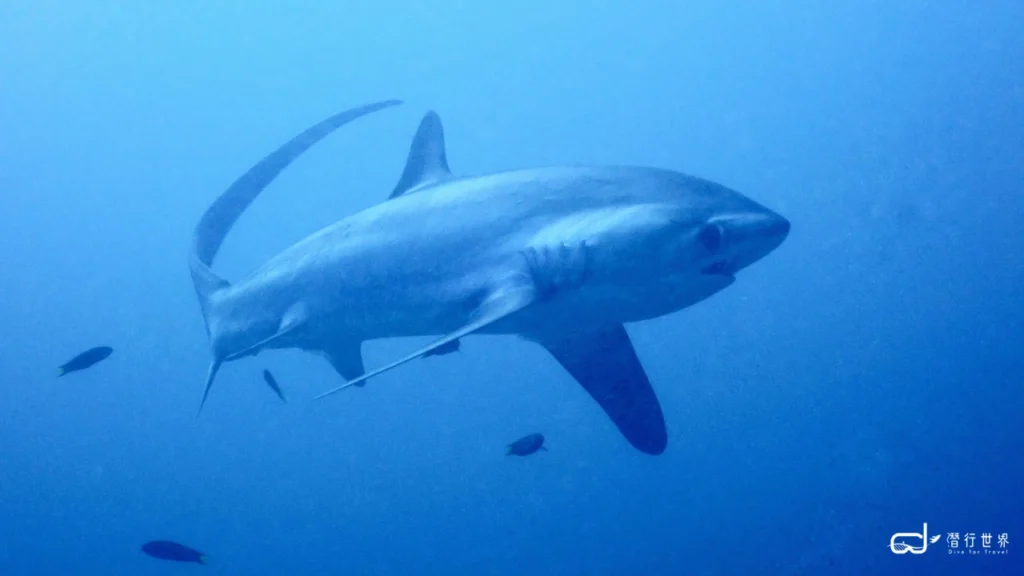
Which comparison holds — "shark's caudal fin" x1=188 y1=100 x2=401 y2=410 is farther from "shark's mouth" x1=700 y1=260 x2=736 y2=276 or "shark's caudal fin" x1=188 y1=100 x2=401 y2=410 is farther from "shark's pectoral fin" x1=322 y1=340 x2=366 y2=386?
"shark's mouth" x1=700 y1=260 x2=736 y2=276

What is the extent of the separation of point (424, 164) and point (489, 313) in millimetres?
1477

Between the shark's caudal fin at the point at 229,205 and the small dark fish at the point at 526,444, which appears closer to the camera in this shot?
the shark's caudal fin at the point at 229,205

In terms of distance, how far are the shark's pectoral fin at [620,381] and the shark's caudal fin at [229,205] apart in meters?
2.13

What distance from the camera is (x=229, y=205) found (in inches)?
211

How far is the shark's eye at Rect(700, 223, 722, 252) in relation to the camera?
3.23 m

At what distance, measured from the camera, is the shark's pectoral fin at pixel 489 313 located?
3154 millimetres

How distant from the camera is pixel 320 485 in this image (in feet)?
79.4

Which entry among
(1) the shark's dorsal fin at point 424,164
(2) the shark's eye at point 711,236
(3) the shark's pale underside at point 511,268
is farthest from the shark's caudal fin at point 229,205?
(2) the shark's eye at point 711,236

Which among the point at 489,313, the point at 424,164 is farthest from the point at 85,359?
the point at 489,313

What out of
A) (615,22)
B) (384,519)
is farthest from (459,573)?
(615,22)

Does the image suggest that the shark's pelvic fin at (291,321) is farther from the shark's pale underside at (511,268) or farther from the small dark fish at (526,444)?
the small dark fish at (526,444)

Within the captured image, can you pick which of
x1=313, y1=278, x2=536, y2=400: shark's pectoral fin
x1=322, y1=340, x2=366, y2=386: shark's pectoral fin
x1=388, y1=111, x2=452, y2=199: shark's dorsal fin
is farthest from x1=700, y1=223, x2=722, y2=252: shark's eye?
x1=322, y1=340, x2=366, y2=386: shark's pectoral fin

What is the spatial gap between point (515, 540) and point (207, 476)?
13419 millimetres

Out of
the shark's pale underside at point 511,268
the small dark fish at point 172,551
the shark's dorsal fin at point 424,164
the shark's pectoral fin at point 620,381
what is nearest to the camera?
the shark's pale underside at point 511,268
